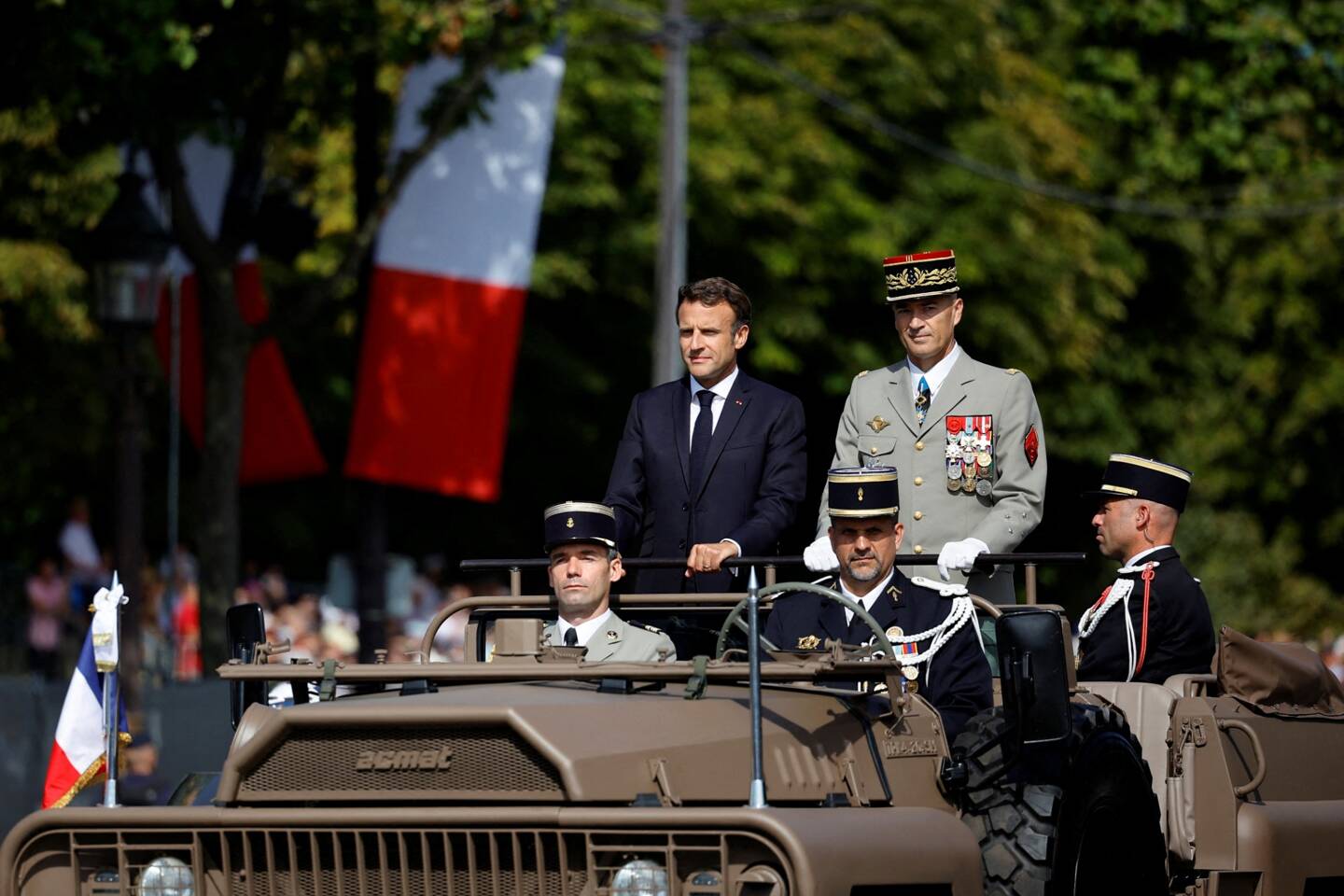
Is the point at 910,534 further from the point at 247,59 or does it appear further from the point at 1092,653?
the point at 247,59

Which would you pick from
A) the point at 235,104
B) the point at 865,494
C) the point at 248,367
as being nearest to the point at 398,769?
the point at 865,494

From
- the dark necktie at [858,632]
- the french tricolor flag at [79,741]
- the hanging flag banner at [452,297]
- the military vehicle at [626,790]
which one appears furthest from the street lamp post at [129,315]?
the dark necktie at [858,632]

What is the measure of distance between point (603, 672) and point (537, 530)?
24.2 meters

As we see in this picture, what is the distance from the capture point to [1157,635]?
970 cm

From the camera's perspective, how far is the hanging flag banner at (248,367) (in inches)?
816

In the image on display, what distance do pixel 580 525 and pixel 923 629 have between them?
114 centimetres

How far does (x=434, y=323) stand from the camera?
1998 cm

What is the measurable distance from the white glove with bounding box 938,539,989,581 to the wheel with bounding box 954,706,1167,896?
0.59 metres

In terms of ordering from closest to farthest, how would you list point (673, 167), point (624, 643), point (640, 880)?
point (640, 880), point (624, 643), point (673, 167)

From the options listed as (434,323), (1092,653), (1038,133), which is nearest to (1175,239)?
(1038,133)

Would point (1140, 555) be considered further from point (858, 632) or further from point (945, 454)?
point (858, 632)

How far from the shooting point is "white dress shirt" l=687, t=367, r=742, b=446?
388 inches

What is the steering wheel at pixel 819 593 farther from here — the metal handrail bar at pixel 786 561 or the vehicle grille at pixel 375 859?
the metal handrail bar at pixel 786 561

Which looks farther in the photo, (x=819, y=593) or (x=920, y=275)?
(x=920, y=275)
